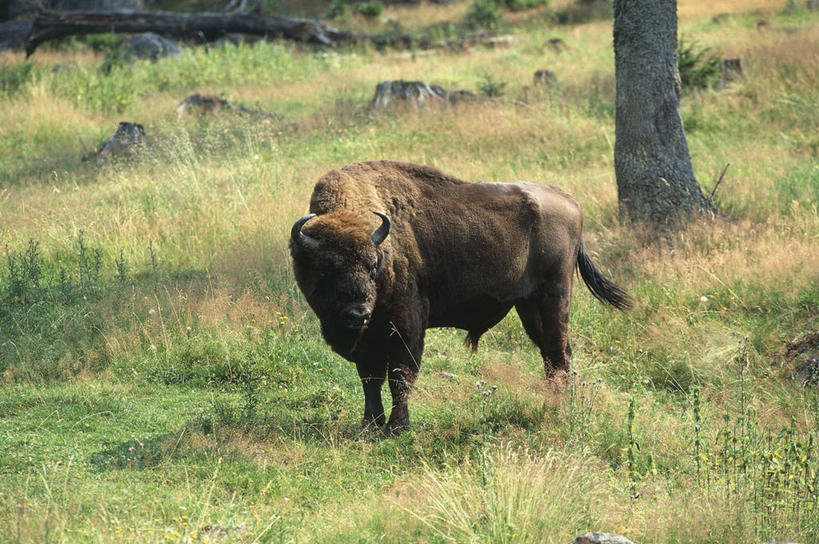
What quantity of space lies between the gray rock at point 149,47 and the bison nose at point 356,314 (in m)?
20.1

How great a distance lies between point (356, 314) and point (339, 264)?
0.38 metres

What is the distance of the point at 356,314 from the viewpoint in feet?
20.0

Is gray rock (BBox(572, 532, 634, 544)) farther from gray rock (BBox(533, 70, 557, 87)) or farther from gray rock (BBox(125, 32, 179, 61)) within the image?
gray rock (BBox(125, 32, 179, 61))

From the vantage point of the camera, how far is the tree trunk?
1163 cm

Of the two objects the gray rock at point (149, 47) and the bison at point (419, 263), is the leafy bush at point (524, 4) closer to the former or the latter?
the gray rock at point (149, 47)

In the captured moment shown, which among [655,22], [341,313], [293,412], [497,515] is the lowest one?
[293,412]

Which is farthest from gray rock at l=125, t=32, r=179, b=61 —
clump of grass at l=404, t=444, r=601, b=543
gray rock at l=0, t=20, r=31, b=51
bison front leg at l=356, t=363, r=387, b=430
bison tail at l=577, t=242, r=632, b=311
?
clump of grass at l=404, t=444, r=601, b=543

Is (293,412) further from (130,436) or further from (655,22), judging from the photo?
(655,22)

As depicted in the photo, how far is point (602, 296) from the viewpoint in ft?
27.7

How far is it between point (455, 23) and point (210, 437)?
95.9 feet

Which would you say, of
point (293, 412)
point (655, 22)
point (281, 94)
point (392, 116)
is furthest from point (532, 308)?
point (281, 94)

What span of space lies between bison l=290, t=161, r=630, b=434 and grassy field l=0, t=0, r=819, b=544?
0.59 m

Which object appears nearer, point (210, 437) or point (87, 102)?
point (210, 437)

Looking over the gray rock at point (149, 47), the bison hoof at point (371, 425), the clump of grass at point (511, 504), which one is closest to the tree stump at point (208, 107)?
the gray rock at point (149, 47)
